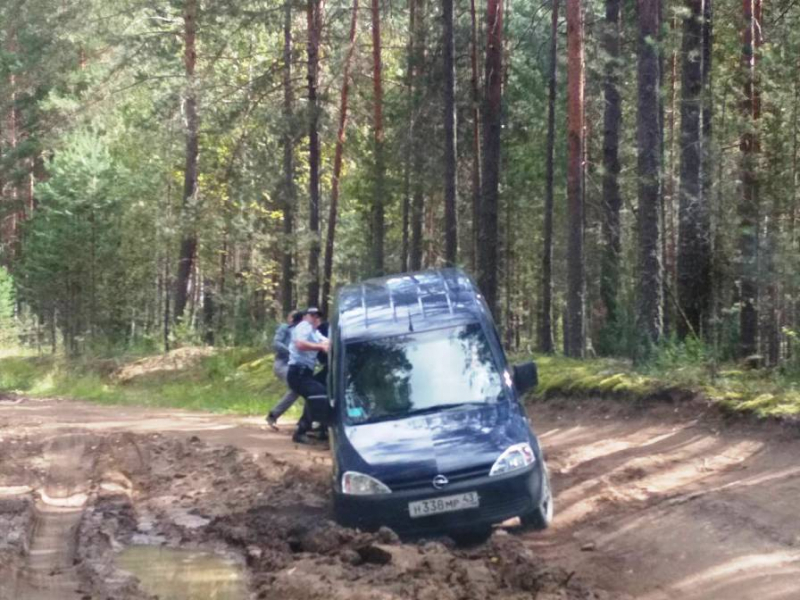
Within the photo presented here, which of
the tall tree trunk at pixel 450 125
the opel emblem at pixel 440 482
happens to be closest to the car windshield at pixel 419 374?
the opel emblem at pixel 440 482

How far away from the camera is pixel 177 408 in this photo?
75.2ft

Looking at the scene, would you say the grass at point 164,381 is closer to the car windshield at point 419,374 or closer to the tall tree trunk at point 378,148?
the tall tree trunk at point 378,148

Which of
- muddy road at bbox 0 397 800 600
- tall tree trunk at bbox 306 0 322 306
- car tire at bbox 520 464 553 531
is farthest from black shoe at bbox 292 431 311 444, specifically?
tall tree trunk at bbox 306 0 322 306

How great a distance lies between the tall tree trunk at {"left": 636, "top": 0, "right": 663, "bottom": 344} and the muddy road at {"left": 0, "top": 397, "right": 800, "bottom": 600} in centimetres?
258

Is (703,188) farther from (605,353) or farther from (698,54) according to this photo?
(605,353)

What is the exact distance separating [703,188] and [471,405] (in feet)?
33.8

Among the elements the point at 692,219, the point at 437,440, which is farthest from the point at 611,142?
the point at 437,440

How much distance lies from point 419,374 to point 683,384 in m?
5.09

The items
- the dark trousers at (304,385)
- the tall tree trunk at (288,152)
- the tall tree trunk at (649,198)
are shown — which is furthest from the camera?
the tall tree trunk at (288,152)

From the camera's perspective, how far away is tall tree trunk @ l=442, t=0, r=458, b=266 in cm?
2397

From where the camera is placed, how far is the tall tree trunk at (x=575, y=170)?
23.9 m

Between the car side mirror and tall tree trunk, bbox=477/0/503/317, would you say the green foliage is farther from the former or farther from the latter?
the car side mirror

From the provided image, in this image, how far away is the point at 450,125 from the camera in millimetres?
24562

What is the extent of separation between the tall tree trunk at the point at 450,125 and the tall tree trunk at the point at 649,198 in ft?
20.8
